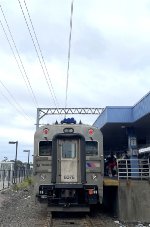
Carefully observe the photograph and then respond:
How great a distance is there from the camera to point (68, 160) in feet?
43.8

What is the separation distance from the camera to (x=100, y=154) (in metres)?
13.5

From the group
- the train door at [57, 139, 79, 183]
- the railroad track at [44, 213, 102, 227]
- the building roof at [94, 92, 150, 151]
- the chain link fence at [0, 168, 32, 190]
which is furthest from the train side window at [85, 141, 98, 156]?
the chain link fence at [0, 168, 32, 190]

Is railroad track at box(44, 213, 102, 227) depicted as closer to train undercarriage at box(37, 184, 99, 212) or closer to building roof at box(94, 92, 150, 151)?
train undercarriage at box(37, 184, 99, 212)

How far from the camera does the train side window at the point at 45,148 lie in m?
13.5

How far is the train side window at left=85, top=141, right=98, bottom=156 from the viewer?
13.5m

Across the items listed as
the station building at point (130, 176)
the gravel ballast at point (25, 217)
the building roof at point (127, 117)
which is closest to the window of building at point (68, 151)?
the station building at point (130, 176)

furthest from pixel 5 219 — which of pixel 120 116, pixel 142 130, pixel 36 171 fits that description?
pixel 142 130

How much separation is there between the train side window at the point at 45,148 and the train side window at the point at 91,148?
4.48ft

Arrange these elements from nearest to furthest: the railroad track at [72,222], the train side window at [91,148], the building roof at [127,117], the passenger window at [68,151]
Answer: the railroad track at [72,222] → the passenger window at [68,151] → the train side window at [91,148] → the building roof at [127,117]

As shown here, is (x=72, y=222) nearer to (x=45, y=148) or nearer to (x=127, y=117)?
(x=45, y=148)

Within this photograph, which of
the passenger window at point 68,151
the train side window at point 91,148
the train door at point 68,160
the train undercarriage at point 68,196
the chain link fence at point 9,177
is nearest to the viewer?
the train undercarriage at point 68,196

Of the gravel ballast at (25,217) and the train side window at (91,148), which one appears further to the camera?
the train side window at (91,148)

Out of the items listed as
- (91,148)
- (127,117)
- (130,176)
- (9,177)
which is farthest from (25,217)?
(9,177)

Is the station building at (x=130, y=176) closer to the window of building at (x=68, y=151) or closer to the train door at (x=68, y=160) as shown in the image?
the train door at (x=68, y=160)
